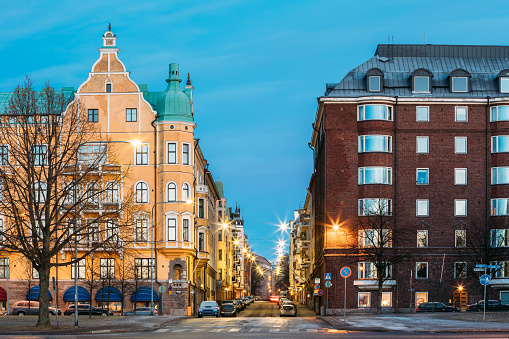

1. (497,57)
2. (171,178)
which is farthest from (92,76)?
(497,57)

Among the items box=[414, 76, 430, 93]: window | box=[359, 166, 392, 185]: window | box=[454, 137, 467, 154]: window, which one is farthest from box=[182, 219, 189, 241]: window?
box=[454, 137, 467, 154]: window

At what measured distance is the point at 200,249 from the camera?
267ft

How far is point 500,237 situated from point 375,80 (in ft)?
61.6

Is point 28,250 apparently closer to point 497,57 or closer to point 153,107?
point 153,107

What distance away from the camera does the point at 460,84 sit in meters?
70.2

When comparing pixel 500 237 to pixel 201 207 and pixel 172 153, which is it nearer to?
pixel 201 207

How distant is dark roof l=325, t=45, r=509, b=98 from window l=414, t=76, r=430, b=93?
487mm

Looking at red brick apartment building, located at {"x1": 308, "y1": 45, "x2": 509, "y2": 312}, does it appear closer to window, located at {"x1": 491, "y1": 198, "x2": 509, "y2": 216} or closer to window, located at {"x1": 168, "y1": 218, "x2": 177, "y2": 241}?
window, located at {"x1": 491, "y1": 198, "x2": 509, "y2": 216}

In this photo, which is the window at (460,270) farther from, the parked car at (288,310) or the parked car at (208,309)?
the parked car at (208,309)

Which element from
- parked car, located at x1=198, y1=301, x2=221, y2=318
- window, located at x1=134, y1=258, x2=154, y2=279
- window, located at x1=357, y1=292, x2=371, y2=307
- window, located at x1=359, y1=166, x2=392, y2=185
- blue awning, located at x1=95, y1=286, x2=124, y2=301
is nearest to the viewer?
parked car, located at x1=198, y1=301, x2=221, y2=318

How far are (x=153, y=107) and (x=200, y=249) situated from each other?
18416 mm

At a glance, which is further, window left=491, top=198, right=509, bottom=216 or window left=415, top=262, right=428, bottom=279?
window left=491, top=198, right=509, bottom=216

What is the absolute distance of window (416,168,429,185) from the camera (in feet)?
227

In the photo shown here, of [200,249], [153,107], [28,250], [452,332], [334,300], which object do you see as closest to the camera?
[452,332]
